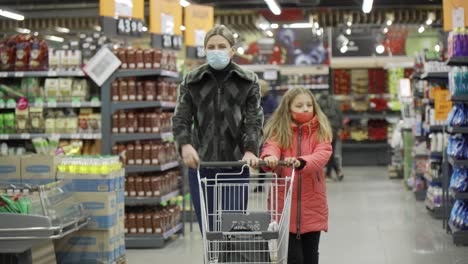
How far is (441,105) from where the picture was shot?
32.2 feet

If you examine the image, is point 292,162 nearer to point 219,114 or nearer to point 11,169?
point 219,114

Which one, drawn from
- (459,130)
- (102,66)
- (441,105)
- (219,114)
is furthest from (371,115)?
(219,114)

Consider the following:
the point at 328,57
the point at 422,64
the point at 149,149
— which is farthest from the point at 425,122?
the point at 328,57

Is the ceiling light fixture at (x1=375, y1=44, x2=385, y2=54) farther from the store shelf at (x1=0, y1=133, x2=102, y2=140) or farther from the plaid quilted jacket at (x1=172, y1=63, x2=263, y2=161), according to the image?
the plaid quilted jacket at (x1=172, y1=63, x2=263, y2=161)

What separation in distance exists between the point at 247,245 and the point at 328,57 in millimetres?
16445

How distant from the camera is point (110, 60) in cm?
780

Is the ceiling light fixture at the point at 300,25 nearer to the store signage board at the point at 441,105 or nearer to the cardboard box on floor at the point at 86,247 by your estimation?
the store signage board at the point at 441,105

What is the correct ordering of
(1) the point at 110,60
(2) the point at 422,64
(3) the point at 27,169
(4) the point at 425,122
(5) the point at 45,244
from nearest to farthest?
(5) the point at 45,244 → (3) the point at 27,169 → (1) the point at 110,60 → (4) the point at 425,122 → (2) the point at 422,64

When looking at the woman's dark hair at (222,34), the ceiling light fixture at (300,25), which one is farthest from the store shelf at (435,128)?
the ceiling light fixture at (300,25)

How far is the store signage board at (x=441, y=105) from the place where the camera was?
9711 mm

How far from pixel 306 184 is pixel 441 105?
576 centimetres

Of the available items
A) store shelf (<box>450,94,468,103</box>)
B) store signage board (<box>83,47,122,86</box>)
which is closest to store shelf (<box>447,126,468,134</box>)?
store shelf (<box>450,94,468,103</box>)

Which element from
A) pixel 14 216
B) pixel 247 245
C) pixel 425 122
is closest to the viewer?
pixel 247 245

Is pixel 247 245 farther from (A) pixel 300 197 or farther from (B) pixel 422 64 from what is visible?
(B) pixel 422 64
